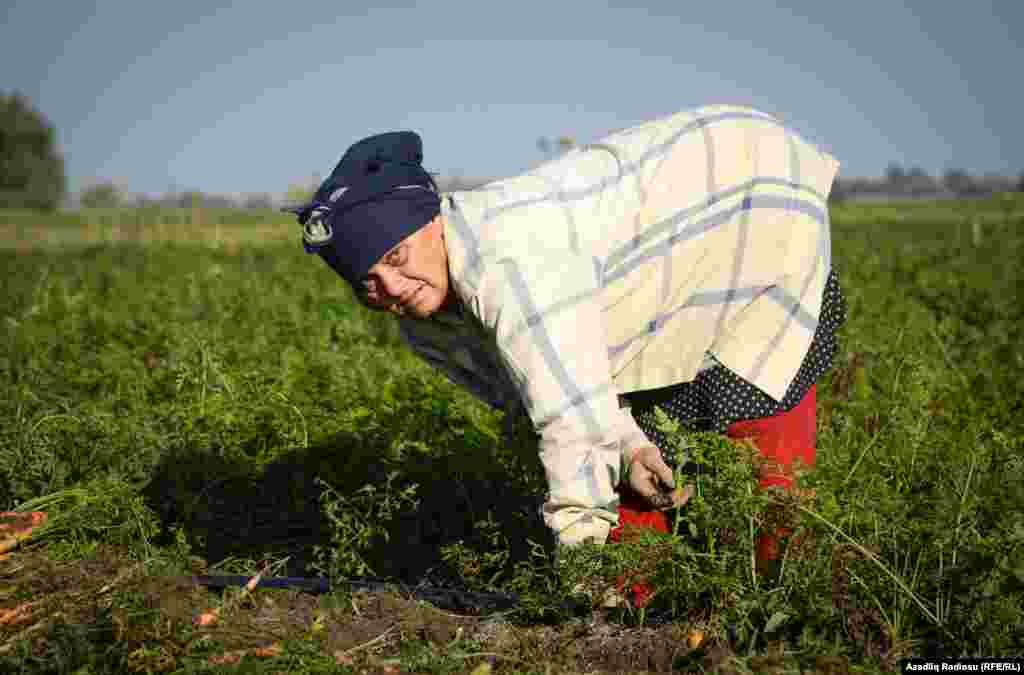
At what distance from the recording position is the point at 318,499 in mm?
4008

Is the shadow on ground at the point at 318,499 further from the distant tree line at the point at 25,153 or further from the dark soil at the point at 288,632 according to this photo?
the distant tree line at the point at 25,153

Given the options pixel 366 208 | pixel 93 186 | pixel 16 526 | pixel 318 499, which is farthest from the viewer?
pixel 93 186

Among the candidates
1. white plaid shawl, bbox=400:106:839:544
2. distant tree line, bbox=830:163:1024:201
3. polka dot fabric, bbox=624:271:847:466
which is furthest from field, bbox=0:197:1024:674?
distant tree line, bbox=830:163:1024:201

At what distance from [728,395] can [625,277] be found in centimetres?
45

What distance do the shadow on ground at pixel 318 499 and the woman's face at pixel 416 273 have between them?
58.4 inches

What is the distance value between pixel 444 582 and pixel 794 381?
4.82 ft

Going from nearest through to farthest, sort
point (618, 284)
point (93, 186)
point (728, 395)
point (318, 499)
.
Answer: point (618, 284)
point (728, 395)
point (318, 499)
point (93, 186)

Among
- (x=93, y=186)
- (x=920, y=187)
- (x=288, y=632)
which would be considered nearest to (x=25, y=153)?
(x=93, y=186)

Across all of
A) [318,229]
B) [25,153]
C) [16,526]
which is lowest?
[16,526]

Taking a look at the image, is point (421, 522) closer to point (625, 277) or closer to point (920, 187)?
point (625, 277)

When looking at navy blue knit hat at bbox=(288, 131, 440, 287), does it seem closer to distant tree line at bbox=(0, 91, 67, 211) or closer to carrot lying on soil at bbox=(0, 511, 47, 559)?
carrot lying on soil at bbox=(0, 511, 47, 559)

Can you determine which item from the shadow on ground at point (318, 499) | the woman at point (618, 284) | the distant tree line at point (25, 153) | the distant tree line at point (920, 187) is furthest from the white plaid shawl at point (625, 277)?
the distant tree line at point (25, 153)

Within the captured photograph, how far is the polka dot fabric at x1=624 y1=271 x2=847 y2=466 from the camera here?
2680 millimetres

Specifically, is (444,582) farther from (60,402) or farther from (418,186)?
(60,402)
